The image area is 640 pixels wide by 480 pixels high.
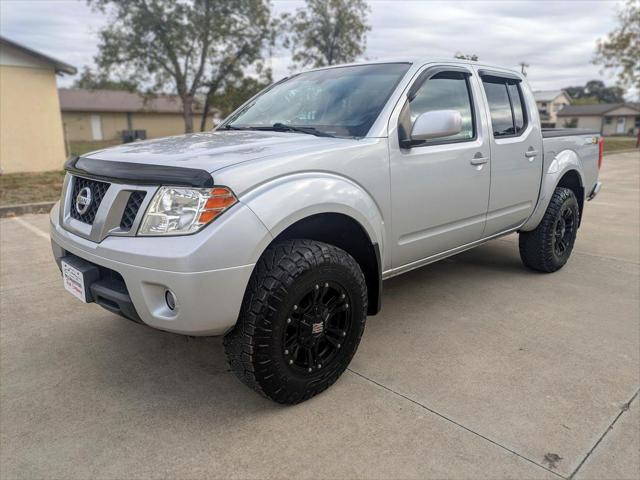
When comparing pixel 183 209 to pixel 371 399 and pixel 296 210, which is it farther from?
pixel 371 399

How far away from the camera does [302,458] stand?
209cm

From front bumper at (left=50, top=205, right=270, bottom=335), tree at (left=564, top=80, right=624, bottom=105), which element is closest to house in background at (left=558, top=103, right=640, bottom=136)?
tree at (left=564, top=80, right=624, bottom=105)

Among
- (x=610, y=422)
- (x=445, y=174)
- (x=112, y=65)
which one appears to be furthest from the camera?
(x=112, y=65)

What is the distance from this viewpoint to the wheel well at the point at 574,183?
15.0 ft

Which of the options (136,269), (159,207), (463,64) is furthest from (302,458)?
(463,64)

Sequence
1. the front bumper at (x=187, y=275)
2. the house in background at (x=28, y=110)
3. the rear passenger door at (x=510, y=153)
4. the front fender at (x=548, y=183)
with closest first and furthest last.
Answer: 1. the front bumper at (x=187, y=275)
2. the rear passenger door at (x=510, y=153)
3. the front fender at (x=548, y=183)
4. the house in background at (x=28, y=110)

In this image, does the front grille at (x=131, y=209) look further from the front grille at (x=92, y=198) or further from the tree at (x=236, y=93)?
the tree at (x=236, y=93)

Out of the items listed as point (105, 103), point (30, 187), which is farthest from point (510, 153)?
point (105, 103)

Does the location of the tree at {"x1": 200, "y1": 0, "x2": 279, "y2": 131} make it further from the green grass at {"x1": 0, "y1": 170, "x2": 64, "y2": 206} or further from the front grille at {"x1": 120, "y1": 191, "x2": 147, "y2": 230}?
the front grille at {"x1": 120, "y1": 191, "x2": 147, "y2": 230}

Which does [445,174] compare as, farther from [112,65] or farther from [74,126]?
[74,126]

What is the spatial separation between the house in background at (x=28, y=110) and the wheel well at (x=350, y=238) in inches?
508

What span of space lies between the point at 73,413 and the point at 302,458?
1.20 m

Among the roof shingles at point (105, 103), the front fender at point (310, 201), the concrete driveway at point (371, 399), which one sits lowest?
the concrete driveway at point (371, 399)

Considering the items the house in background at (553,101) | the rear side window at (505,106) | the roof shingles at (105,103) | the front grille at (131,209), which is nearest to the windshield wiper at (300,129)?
the front grille at (131,209)
